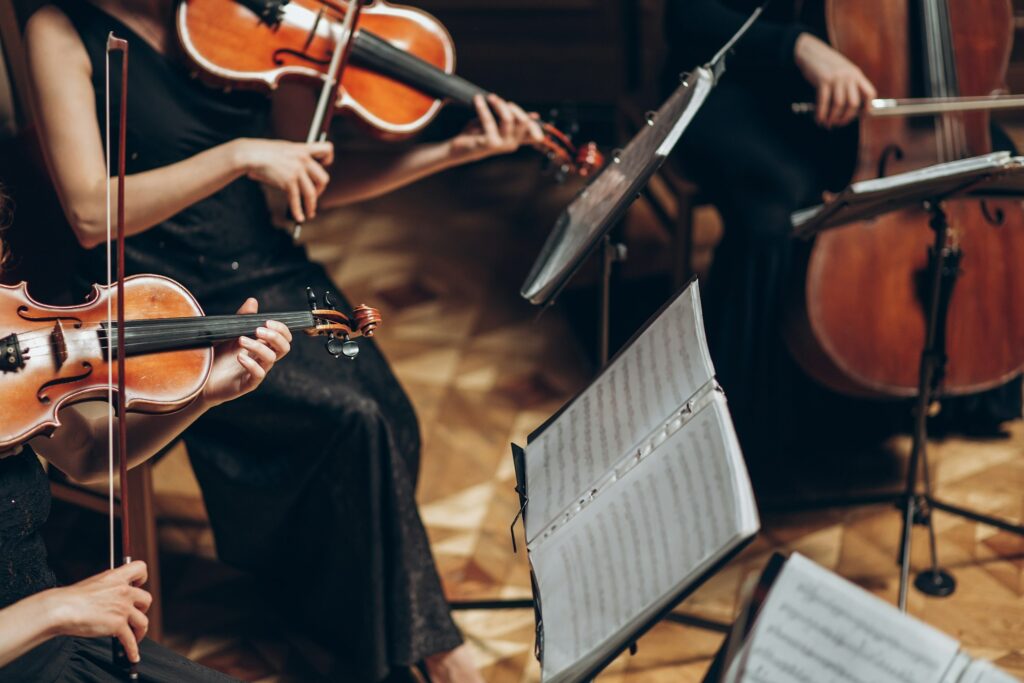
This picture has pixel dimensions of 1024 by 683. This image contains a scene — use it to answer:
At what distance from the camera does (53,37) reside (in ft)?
4.50

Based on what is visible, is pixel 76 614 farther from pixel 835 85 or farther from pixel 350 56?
pixel 835 85

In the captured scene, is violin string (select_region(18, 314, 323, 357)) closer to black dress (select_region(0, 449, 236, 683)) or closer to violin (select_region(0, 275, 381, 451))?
violin (select_region(0, 275, 381, 451))

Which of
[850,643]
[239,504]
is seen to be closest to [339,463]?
[239,504]

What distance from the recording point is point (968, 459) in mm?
2041

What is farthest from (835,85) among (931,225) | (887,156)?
(931,225)

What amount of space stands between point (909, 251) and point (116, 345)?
118cm

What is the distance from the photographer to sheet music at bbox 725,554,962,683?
80 cm

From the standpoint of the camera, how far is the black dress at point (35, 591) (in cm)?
107

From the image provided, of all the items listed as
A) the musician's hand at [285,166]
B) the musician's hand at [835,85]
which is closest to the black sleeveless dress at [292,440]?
the musician's hand at [285,166]

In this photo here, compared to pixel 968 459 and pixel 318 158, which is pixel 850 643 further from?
pixel 968 459

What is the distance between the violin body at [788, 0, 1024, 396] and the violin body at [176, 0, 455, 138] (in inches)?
25.4

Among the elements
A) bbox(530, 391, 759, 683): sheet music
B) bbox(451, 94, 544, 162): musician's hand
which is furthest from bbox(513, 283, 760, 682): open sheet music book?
bbox(451, 94, 544, 162): musician's hand

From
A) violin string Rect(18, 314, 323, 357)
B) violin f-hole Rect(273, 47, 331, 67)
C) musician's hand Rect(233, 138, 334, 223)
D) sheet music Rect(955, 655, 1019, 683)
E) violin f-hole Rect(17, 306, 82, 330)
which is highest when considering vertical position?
violin f-hole Rect(273, 47, 331, 67)

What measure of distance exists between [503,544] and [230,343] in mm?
774
